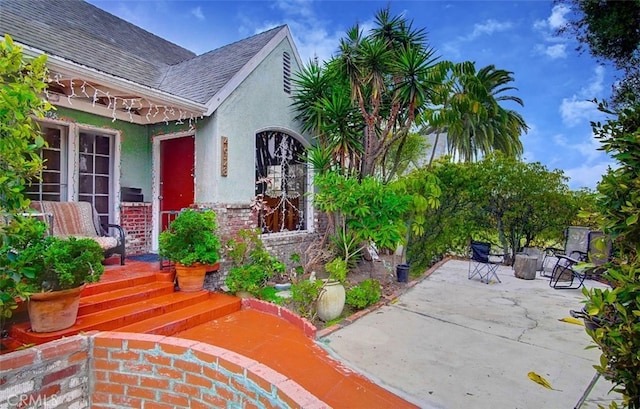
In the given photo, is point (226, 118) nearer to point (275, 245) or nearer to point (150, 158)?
point (150, 158)

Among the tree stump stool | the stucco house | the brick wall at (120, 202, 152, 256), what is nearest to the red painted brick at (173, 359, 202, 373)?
the stucco house

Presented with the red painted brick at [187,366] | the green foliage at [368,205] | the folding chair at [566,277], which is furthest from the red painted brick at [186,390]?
the folding chair at [566,277]

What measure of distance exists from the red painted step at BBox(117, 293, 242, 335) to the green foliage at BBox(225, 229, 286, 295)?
0.28 metres

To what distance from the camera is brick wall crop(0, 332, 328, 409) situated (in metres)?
2.27

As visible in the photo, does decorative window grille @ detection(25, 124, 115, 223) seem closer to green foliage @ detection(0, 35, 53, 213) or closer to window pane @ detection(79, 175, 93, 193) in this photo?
window pane @ detection(79, 175, 93, 193)

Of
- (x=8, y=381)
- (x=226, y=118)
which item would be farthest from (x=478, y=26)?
(x=8, y=381)

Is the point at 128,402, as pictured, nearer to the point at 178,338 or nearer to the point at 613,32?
the point at 178,338

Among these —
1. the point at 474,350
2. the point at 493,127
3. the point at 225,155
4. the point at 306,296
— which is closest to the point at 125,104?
the point at 225,155

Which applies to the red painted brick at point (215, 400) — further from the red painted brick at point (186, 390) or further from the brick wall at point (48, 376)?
the brick wall at point (48, 376)

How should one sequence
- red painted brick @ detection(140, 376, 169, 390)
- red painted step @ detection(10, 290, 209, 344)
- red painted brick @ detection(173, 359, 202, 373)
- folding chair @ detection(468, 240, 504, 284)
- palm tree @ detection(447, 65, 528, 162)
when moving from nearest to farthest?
1. red painted brick @ detection(173, 359, 202, 373)
2. red painted brick @ detection(140, 376, 169, 390)
3. red painted step @ detection(10, 290, 209, 344)
4. folding chair @ detection(468, 240, 504, 284)
5. palm tree @ detection(447, 65, 528, 162)

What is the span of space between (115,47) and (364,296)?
777 cm

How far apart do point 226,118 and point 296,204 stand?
3231mm

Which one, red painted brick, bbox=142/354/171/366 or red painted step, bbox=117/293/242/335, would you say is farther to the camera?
red painted step, bbox=117/293/242/335

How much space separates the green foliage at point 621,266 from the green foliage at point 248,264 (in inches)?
185
